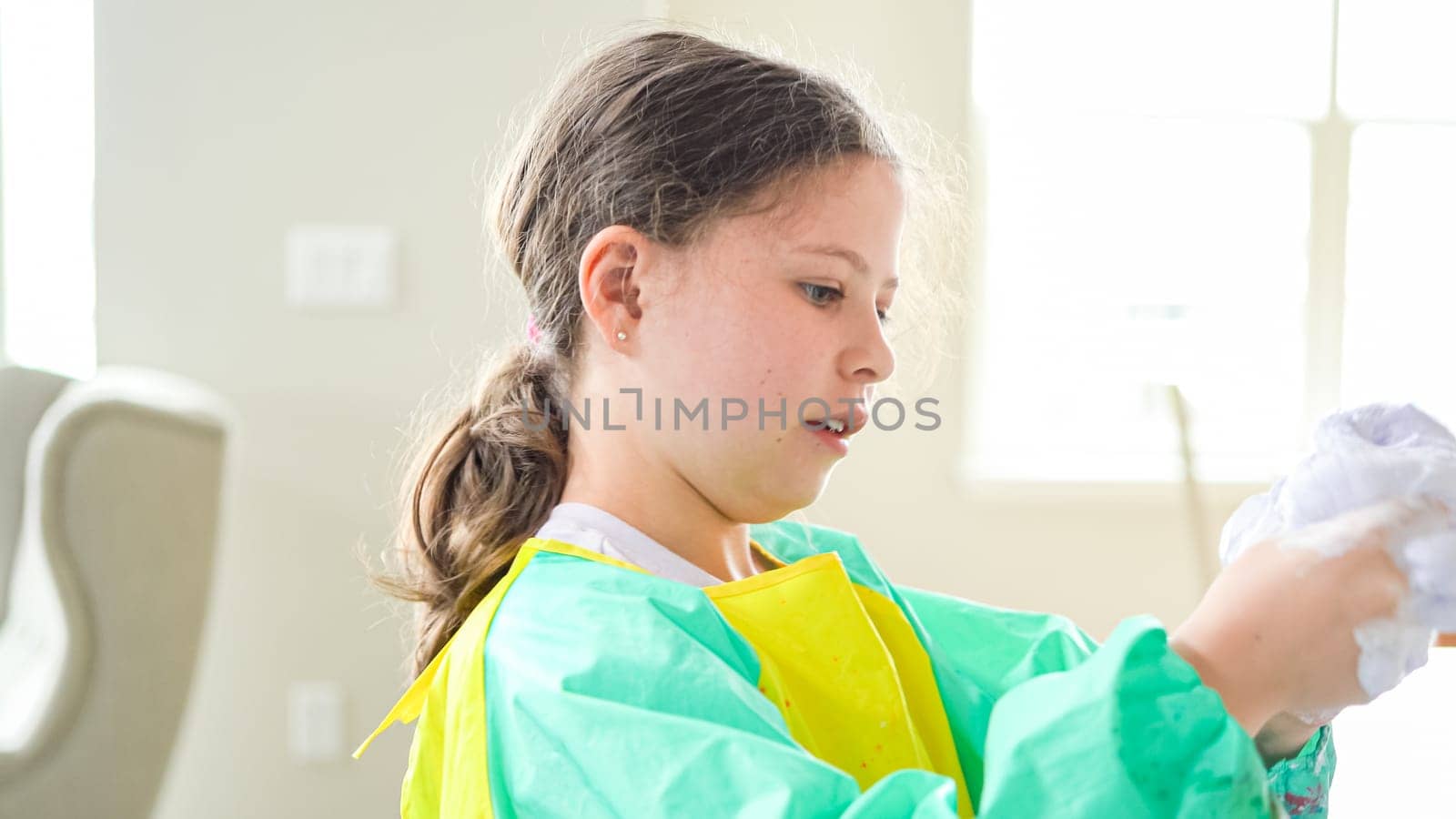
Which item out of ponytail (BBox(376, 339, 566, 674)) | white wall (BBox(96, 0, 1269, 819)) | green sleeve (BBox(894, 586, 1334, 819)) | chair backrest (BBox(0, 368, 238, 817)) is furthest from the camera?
white wall (BBox(96, 0, 1269, 819))

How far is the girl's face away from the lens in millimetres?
699

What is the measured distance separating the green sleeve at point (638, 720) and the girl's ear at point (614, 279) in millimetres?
160

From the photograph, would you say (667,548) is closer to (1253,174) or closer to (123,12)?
(123,12)

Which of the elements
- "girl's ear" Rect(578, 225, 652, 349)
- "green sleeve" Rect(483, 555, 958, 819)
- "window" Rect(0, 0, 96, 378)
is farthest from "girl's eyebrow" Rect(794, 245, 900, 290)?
"window" Rect(0, 0, 96, 378)

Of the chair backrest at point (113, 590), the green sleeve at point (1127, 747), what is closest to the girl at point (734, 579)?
the green sleeve at point (1127, 747)

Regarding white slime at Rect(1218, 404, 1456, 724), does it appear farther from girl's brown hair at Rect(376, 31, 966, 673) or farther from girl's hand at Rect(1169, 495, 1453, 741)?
girl's brown hair at Rect(376, 31, 966, 673)

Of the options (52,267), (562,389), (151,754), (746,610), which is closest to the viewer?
(746,610)

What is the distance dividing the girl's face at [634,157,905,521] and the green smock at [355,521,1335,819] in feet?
0.24

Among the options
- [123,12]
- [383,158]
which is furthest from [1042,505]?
[123,12]

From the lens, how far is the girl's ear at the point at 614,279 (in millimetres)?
740

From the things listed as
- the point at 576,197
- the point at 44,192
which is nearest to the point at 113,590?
the point at 44,192

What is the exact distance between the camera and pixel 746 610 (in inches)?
27.0

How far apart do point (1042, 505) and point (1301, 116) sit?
96 cm

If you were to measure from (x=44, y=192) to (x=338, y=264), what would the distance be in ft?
1.92
